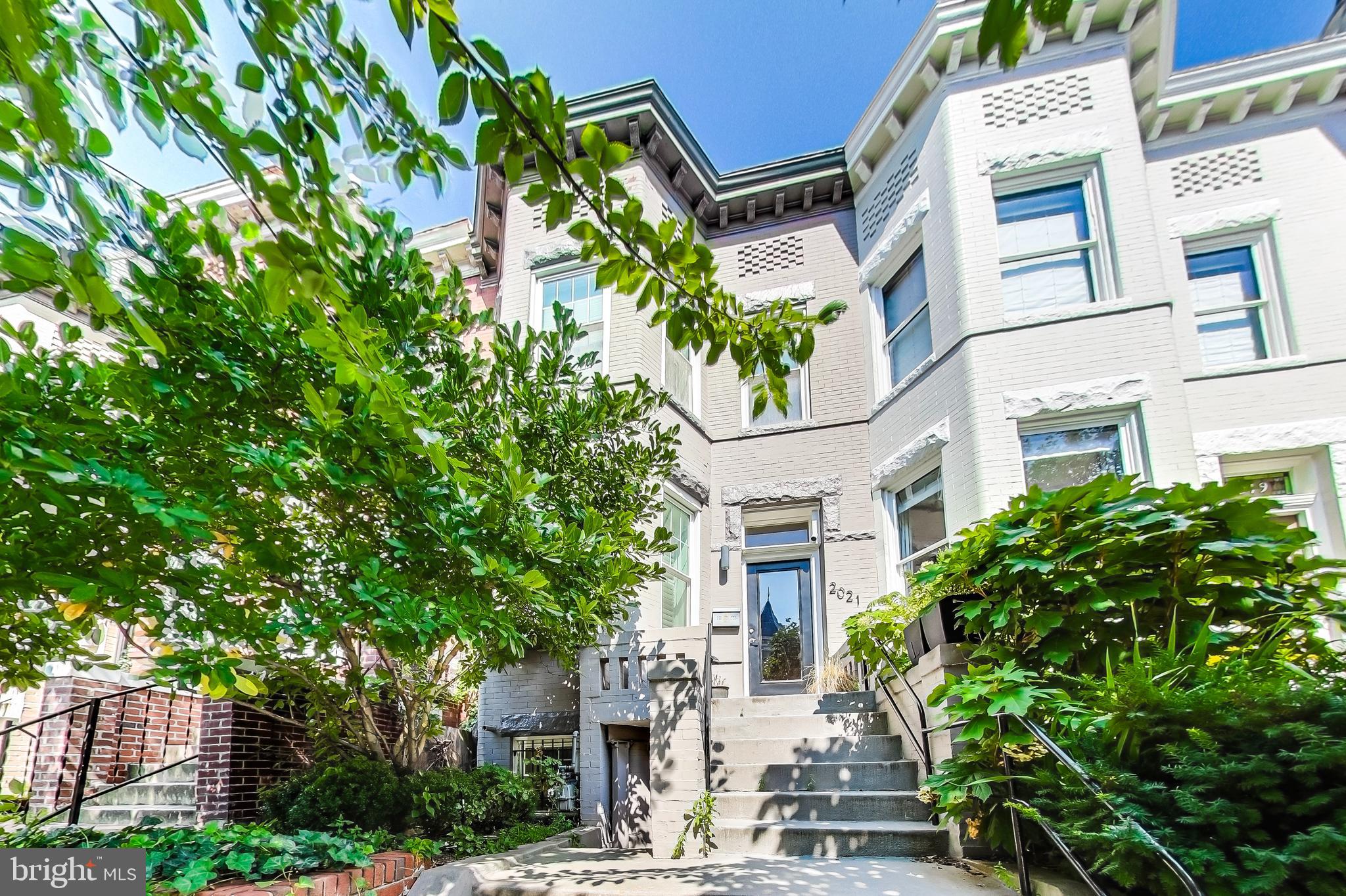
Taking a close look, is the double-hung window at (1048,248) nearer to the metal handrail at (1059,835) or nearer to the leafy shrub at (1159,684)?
the leafy shrub at (1159,684)

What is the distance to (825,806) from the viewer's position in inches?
186

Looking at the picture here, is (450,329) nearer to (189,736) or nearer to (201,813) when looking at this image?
(201,813)

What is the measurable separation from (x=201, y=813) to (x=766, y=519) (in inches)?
243

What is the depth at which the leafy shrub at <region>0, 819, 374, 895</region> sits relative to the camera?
3688mm

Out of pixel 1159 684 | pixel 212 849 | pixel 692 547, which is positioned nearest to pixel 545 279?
pixel 692 547

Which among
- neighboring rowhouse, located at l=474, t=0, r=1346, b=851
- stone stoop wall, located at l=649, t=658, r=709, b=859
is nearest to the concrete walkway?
stone stoop wall, located at l=649, t=658, r=709, b=859

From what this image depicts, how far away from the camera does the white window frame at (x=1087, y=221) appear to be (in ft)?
22.5

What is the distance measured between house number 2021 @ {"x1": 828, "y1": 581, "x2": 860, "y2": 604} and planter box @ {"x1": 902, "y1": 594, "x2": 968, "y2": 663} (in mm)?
3249

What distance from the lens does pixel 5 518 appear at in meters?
2.83

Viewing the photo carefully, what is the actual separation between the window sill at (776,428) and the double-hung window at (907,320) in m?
1.11

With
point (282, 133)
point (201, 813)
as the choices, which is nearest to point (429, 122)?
point (282, 133)

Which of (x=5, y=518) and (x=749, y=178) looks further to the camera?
(x=749, y=178)

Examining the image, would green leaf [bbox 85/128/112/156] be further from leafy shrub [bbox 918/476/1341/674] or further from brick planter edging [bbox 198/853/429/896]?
leafy shrub [bbox 918/476/1341/674]

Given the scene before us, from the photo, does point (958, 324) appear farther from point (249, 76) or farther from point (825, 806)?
point (249, 76)
